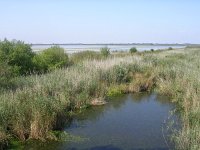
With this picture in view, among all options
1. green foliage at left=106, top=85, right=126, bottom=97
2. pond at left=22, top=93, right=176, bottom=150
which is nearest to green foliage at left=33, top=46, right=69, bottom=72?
green foliage at left=106, top=85, right=126, bottom=97

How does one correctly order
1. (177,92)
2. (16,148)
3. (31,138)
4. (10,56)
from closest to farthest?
1. (16,148)
2. (31,138)
3. (177,92)
4. (10,56)

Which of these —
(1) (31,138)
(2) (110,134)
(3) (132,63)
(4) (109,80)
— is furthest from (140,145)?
(3) (132,63)

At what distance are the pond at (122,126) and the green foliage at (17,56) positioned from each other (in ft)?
18.4

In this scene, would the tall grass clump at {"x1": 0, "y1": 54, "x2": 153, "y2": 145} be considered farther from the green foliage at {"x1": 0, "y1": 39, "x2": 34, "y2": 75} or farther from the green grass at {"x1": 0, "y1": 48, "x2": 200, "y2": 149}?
the green foliage at {"x1": 0, "y1": 39, "x2": 34, "y2": 75}

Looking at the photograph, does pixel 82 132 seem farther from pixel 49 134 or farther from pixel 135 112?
pixel 135 112

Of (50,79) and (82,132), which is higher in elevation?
(50,79)

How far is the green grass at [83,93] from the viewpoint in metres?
10.1

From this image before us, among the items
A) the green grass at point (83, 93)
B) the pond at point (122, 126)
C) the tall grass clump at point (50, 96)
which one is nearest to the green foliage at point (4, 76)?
the green grass at point (83, 93)

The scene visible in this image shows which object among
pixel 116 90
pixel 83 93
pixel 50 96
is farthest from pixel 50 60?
pixel 50 96

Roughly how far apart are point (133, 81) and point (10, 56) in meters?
7.38

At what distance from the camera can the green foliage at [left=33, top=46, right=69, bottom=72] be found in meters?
21.2

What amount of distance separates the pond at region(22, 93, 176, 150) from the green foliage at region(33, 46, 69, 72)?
6106 millimetres

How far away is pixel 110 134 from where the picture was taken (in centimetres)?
1095

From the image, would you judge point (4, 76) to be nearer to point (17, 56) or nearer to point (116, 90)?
point (17, 56)
